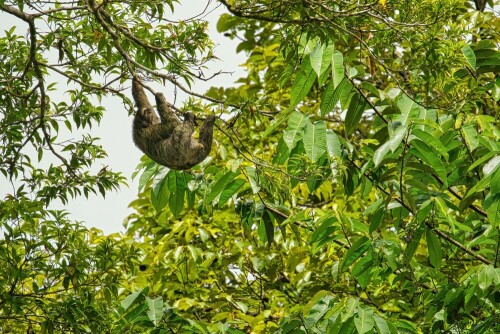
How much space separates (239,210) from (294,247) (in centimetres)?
346

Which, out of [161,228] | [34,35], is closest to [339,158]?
[34,35]

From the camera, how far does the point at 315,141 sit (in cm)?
389

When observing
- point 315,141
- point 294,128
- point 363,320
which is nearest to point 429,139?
point 315,141

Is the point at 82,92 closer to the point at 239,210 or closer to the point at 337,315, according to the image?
the point at 239,210

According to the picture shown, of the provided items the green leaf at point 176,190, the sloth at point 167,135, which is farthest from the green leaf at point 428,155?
the sloth at point 167,135

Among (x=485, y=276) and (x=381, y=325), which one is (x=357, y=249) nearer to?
(x=381, y=325)

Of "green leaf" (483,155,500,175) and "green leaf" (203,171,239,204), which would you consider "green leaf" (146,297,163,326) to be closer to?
"green leaf" (203,171,239,204)

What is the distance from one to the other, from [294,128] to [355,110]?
0.56 metres

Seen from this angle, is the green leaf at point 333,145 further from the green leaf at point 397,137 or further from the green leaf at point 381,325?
the green leaf at point 381,325

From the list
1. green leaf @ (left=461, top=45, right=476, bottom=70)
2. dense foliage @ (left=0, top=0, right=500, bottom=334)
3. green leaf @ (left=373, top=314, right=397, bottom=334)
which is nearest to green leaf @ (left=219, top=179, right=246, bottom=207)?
dense foliage @ (left=0, top=0, right=500, bottom=334)

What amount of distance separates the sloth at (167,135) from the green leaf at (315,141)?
4.97 feet

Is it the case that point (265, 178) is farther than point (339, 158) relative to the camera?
Yes

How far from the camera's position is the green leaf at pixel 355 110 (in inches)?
168

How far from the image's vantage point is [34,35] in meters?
5.30
